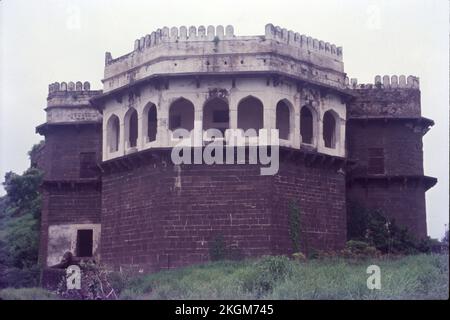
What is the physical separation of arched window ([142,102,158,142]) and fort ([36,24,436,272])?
0.12 ft

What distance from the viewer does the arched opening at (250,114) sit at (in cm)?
2247

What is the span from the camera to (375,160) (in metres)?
25.2

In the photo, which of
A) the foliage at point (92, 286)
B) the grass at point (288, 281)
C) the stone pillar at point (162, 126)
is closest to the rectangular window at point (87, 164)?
the foliage at point (92, 286)

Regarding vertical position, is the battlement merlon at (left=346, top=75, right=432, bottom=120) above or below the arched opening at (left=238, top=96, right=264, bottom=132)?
above

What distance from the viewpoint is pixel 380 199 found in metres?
24.8

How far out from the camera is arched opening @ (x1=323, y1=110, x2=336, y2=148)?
76.6ft

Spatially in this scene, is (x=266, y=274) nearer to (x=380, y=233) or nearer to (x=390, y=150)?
(x=380, y=233)

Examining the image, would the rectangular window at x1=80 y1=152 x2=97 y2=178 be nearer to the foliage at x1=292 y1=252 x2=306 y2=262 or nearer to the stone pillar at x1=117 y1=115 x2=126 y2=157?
the stone pillar at x1=117 y1=115 x2=126 y2=157

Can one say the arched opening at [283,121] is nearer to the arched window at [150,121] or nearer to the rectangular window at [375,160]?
the arched window at [150,121]

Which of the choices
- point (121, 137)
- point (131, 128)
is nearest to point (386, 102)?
point (131, 128)

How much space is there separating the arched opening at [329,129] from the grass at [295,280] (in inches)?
196

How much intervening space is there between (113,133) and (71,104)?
122 inches

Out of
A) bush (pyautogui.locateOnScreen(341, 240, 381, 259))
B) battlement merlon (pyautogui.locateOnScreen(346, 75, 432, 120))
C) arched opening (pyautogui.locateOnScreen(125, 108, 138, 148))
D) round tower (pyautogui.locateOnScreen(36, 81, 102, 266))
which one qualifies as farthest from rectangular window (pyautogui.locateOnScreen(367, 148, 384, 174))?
round tower (pyautogui.locateOnScreen(36, 81, 102, 266))
